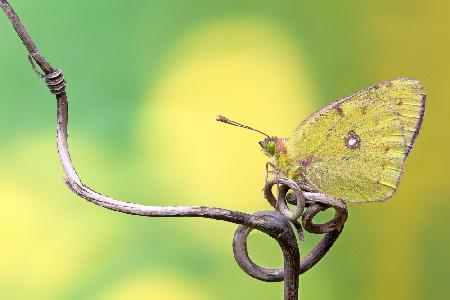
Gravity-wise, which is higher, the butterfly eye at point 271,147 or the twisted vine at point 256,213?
the butterfly eye at point 271,147

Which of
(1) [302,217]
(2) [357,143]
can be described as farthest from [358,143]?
(1) [302,217]

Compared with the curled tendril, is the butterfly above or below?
above

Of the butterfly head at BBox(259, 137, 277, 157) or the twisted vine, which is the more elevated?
the butterfly head at BBox(259, 137, 277, 157)

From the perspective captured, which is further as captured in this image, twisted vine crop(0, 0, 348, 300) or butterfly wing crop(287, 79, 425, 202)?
butterfly wing crop(287, 79, 425, 202)

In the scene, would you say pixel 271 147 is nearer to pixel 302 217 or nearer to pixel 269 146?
pixel 269 146

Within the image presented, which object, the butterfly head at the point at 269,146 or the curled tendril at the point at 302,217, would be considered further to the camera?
the butterfly head at the point at 269,146
